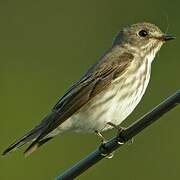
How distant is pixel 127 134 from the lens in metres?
5.36

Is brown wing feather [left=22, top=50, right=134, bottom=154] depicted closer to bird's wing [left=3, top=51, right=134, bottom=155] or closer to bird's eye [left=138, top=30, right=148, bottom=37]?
bird's wing [left=3, top=51, right=134, bottom=155]

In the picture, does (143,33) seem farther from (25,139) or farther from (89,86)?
(25,139)

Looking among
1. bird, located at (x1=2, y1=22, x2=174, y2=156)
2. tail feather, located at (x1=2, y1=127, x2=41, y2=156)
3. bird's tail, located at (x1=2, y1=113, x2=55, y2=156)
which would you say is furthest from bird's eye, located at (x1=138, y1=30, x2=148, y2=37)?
tail feather, located at (x1=2, y1=127, x2=41, y2=156)

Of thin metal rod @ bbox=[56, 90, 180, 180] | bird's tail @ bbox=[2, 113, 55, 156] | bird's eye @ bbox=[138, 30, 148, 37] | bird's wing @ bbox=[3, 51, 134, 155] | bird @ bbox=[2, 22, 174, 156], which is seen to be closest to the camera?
thin metal rod @ bbox=[56, 90, 180, 180]

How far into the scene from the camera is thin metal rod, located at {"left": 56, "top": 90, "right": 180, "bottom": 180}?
5082 millimetres

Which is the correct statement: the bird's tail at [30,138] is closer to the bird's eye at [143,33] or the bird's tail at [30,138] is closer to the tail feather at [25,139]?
the tail feather at [25,139]

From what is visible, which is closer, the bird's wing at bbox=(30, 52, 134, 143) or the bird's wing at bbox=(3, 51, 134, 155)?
the bird's wing at bbox=(3, 51, 134, 155)

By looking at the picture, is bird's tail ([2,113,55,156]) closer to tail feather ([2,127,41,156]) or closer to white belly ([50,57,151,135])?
tail feather ([2,127,41,156])

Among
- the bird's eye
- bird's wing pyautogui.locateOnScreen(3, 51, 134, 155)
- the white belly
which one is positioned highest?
the bird's eye

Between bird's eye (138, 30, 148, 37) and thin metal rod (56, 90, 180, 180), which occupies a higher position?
bird's eye (138, 30, 148, 37)

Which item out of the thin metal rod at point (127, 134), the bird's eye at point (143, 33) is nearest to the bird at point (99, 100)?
the bird's eye at point (143, 33)

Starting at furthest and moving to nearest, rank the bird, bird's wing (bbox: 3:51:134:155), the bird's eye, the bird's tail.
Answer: the bird's eye < the bird < bird's wing (bbox: 3:51:134:155) < the bird's tail

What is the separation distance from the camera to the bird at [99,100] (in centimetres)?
750

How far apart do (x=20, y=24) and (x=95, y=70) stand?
449 centimetres
